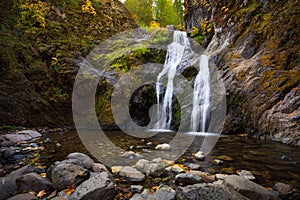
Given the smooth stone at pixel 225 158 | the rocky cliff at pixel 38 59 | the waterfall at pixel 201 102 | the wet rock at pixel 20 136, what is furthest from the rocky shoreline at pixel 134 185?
the rocky cliff at pixel 38 59

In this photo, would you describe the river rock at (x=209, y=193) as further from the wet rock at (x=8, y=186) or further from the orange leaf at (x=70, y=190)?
the wet rock at (x=8, y=186)

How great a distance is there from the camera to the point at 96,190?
7.45 feet

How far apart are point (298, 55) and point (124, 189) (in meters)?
7.43

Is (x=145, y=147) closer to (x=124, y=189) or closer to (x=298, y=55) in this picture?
(x=124, y=189)

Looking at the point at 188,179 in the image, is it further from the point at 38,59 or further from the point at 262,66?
the point at 38,59

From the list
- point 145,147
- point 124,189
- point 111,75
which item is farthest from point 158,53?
point 124,189

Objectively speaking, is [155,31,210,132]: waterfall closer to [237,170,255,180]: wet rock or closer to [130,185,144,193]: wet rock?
[237,170,255,180]: wet rock

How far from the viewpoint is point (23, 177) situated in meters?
2.64

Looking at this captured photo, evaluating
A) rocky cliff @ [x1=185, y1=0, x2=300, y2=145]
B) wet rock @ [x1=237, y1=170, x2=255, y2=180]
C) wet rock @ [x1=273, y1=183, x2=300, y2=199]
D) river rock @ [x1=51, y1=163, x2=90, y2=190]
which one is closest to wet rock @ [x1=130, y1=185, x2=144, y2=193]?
river rock @ [x1=51, y1=163, x2=90, y2=190]

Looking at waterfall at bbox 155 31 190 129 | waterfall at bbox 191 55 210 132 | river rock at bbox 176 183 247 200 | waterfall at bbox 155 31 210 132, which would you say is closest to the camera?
river rock at bbox 176 183 247 200

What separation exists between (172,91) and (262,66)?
442 cm

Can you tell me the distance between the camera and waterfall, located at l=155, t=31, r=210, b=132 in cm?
856

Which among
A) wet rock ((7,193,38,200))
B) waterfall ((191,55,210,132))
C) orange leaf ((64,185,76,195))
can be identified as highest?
waterfall ((191,55,210,132))

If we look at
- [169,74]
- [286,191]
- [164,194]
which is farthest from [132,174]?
[169,74]
